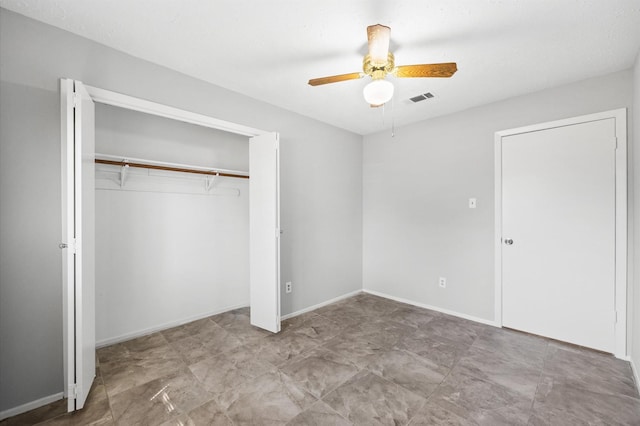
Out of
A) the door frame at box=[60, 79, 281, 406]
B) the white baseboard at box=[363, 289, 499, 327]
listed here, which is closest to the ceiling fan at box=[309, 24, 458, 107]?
the door frame at box=[60, 79, 281, 406]

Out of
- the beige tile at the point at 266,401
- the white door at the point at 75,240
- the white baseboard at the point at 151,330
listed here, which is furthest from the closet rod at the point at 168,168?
the beige tile at the point at 266,401

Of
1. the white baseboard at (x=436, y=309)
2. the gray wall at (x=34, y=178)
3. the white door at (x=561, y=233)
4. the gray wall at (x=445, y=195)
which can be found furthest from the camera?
the white baseboard at (x=436, y=309)

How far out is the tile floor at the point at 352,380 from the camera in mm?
1686

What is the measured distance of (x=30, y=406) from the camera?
5.62ft

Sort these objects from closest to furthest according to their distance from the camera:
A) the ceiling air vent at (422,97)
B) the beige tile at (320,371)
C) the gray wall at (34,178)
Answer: the gray wall at (34,178) → the beige tile at (320,371) → the ceiling air vent at (422,97)

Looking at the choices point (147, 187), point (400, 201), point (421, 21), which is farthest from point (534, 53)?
point (147, 187)

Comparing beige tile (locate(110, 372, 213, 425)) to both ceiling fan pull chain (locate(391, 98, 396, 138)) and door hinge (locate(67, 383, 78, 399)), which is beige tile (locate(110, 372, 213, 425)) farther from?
ceiling fan pull chain (locate(391, 98, 396, 138))

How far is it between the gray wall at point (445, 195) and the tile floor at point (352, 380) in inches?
Result: 26.1

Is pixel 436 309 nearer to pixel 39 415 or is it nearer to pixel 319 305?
pixel 319 305

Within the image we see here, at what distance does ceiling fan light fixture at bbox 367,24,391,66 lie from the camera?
1555 mm

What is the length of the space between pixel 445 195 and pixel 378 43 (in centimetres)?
232

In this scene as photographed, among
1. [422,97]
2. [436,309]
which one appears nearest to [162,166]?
[422,97]

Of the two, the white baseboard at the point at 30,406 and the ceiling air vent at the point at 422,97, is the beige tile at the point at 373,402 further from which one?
the ceiling air vent at the point at 422,97

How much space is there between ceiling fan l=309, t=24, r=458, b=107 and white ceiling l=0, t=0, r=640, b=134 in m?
0.20
